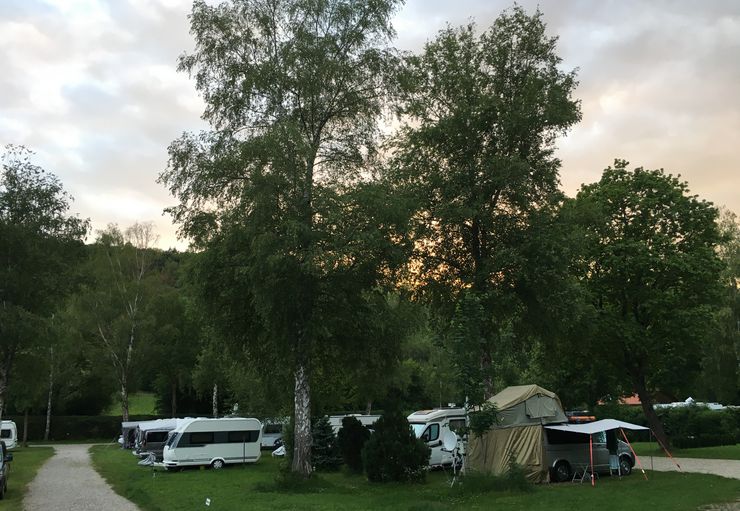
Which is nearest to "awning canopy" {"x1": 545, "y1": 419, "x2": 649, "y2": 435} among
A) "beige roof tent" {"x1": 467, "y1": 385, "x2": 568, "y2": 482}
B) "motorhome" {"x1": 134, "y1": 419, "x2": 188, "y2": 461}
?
"beige roof tent" {"x1": 467, "y1": 385, "x2": 568, "y2": 482}

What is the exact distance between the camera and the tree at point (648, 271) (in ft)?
93.2

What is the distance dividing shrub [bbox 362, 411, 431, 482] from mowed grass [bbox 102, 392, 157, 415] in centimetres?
4992

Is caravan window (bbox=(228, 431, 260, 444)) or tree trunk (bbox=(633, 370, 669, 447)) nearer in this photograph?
caravan window (bbox=(228, 431, 260, 444))

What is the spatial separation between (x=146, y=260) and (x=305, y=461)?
40561 millimetres

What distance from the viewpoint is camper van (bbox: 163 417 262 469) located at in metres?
27.3

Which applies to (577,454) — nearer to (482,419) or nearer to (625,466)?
(625,466)

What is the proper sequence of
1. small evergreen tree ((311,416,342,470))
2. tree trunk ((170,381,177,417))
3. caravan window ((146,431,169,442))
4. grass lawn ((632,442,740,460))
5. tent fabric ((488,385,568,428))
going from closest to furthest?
tent fabric ((488,385,568,428))
small evergreen tree ((311,416,342,470))
grass lawn ((632,442,740,460))
caravan window ((146,431,169,442))
tree trunk ((170,381,177,417))

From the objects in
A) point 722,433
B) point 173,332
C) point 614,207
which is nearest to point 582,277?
point 614,207

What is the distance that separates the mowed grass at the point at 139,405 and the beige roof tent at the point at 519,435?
50543 mm

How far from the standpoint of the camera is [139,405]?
2854 inches

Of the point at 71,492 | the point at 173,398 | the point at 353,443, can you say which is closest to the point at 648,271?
the point at 353,443

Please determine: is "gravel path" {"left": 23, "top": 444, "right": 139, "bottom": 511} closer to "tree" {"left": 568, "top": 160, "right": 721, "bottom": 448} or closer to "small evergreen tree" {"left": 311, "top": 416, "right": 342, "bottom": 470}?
"small evergreen tree" {"left": 311, "top": 416, "right": 342, "bottom": 470}

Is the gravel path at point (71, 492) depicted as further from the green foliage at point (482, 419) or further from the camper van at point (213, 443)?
the green foliage at point (482, 419)

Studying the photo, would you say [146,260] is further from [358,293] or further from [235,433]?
[358,293]
